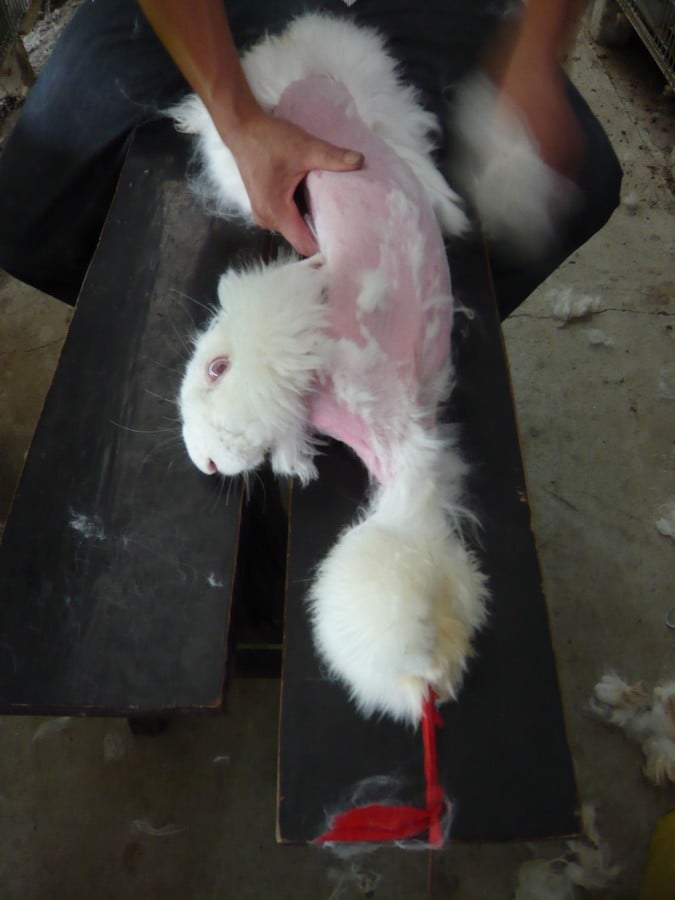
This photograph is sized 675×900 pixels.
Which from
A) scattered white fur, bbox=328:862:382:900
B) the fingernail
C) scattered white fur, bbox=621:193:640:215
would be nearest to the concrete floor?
scattered white fur, bbox=328:862:382:900

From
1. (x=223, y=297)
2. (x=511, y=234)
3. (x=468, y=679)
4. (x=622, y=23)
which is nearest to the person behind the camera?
(x=468, y=679)

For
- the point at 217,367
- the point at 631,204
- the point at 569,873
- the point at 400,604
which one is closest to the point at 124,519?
the point at 217,367

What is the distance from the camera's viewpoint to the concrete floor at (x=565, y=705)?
3.74 feet

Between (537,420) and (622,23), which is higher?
(622,23)

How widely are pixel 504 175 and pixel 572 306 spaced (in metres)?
0.89

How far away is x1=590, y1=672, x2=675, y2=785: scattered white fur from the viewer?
1190mm

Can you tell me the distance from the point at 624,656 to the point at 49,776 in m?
1.12

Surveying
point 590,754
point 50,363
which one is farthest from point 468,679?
point 50,363

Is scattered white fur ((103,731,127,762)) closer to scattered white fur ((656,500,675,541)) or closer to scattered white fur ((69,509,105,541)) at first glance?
scattered white fur ((69,509,105,541))

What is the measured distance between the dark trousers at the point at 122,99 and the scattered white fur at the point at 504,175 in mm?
39

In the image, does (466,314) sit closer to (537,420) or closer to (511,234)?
(511,234)

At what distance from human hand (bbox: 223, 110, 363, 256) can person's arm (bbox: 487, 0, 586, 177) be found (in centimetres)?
33

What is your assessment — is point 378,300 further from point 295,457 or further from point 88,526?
point 88,526

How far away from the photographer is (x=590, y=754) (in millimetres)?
Result: 1239
